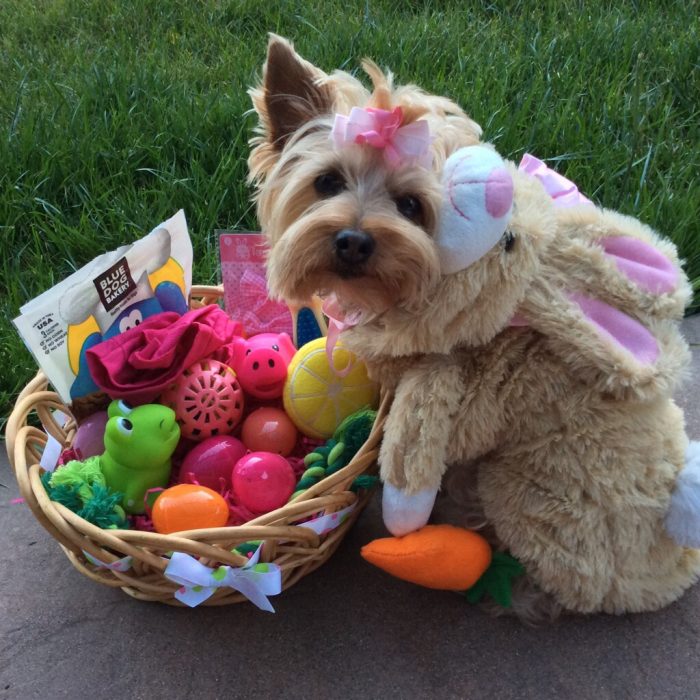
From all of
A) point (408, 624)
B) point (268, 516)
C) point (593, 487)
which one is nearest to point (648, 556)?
point (593, 487)

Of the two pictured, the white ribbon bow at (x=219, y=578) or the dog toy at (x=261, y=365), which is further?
the dog toy at (x=261, y=365)

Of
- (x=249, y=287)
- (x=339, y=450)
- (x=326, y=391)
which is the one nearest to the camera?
(x=339, y=450)

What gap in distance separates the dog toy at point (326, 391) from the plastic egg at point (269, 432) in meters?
0.03

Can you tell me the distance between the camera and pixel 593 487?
56.1 inches

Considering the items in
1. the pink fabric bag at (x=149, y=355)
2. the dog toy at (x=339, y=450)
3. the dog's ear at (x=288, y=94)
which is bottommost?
the dog toy at (x=339, y=450)

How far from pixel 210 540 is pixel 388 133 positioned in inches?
29.8

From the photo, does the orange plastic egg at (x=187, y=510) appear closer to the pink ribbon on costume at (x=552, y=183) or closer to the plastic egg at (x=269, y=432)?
the plastic egg at (x=269, y=432)

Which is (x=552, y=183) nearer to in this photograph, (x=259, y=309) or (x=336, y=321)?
(x=336, y=321)

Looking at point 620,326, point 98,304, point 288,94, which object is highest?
point 288,94

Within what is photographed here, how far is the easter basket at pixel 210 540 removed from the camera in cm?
138

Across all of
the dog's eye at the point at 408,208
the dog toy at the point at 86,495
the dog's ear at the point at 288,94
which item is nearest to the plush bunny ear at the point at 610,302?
the dog's eye at the point at 408,208

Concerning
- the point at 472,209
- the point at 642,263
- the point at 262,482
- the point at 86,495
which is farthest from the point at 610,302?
the point at 86,495

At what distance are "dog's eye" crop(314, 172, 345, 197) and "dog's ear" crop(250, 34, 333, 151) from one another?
0.14 metres

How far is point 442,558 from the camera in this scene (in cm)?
145
